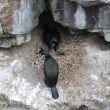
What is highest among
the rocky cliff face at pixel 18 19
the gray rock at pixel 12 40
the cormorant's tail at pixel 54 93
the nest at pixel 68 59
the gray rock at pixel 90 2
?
the gray rock at pixel 90 2

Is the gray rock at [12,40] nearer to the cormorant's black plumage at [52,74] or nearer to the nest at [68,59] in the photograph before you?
the nest at [68,59]

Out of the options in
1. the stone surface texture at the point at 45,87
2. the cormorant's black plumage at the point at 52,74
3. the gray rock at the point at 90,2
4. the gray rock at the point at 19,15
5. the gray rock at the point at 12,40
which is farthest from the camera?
the gray rock at the point at 12,40

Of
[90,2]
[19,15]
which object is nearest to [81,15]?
[90,2]

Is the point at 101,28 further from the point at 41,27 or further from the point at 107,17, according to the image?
the point at 41,27

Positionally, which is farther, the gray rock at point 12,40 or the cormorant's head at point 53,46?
the cormorant's head at point 53,46

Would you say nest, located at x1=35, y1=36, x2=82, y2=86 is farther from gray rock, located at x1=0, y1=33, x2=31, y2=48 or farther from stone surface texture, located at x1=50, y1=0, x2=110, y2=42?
stone surface texture, located at x1=50, y1=0, x2=110, y2=42

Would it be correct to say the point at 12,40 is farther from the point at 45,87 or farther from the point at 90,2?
the point at 90,2

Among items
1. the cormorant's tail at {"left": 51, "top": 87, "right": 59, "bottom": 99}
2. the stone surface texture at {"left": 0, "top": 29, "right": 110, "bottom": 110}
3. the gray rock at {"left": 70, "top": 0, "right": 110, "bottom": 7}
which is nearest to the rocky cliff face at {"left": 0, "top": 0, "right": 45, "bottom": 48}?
the stone surface texture at {"left": 0, "top": 29, "right": 110, "bottom": 110}

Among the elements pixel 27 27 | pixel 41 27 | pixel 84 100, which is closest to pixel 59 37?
pixel 41 27

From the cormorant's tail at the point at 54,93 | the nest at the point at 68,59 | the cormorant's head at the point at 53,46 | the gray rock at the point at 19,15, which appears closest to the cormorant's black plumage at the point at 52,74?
the cormorant's tail at the point at 54,93

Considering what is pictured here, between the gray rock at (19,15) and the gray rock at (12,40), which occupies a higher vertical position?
the gray rock at (19,15)

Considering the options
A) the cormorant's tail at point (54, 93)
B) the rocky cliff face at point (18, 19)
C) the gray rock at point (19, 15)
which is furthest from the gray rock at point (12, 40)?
the cormorant's tail at point (54, 93)

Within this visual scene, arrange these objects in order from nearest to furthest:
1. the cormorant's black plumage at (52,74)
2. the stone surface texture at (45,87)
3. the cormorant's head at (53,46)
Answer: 1. the stone surface texture at (45,87)
2. the cormorant's black plumage at (52,74)
3. the cormorant's head at (53,46)

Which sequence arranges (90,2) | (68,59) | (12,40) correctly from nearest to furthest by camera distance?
→ (90,2) → (12,40) → (68,59)
